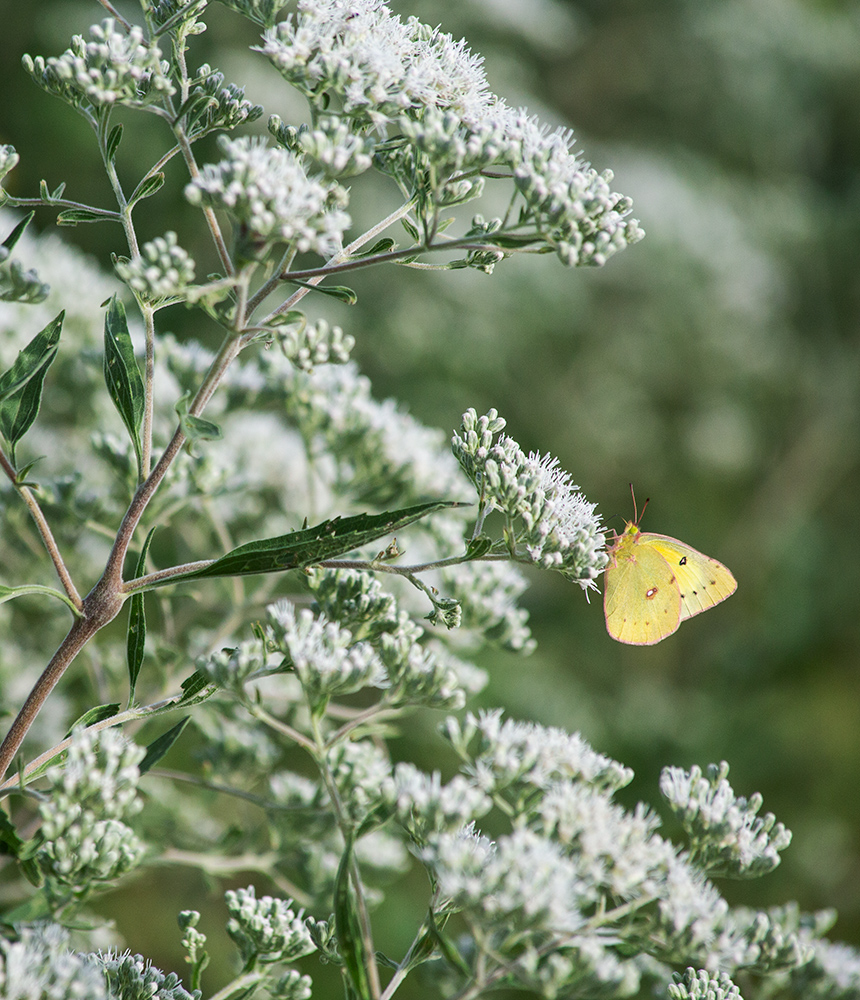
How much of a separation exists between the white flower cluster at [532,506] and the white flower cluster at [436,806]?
320 millimetres

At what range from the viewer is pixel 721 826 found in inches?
39.4

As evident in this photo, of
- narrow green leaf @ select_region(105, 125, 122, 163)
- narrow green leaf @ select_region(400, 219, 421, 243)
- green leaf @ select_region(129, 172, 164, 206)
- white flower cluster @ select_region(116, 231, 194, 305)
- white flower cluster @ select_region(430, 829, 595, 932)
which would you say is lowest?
white flower cluster @ select_region(430, 829, 595, 932)

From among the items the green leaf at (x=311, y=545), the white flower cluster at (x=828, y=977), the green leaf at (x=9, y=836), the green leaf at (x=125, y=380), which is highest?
the green leaf at (x=125, y=380)

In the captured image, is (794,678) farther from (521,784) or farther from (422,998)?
(521,784)

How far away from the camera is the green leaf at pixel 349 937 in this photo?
0.87 m

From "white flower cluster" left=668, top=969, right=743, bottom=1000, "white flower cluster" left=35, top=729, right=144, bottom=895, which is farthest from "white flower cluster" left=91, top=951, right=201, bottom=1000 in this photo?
"white flower cluster" left=668, top=969, right=743, bottom=1000

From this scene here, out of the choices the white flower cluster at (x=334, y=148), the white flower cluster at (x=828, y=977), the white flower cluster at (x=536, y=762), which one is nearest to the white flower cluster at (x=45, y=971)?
the white flower cluster at (x=536, y=762)

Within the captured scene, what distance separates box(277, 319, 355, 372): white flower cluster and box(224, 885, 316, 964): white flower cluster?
2.08 feet

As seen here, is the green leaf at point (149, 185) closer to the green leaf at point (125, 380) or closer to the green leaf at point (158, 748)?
the green leaf at point (125, 380)

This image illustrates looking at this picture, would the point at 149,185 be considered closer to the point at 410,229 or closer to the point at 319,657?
the point at 410,229

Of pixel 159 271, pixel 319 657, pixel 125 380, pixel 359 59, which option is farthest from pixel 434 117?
pixel 319 657

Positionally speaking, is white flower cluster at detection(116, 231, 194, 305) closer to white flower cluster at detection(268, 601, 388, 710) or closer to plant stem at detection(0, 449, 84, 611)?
plant stem at detection(0, 449, 84, 611)

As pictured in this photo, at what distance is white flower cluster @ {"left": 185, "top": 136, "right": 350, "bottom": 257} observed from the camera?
0.86 m

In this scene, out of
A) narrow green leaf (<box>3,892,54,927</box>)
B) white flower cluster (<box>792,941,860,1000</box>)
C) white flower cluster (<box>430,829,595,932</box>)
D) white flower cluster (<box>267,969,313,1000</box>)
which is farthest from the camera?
white flower cluster (<box>792,941,860,1000</box>)
